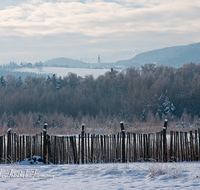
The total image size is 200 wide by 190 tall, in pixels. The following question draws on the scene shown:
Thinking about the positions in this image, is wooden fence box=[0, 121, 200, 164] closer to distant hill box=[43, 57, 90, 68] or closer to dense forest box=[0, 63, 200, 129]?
dense forest box=[0, 63, 200, 129]

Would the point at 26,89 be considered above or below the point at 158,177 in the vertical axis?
above

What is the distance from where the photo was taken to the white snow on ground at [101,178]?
4.68 m

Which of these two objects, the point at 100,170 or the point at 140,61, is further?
the point at 140,61

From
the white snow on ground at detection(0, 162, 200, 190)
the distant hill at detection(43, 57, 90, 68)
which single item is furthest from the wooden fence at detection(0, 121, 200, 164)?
the distant hill at detection(43, 57, 90, 68)

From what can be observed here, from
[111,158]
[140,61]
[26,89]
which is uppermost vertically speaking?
[140,61]

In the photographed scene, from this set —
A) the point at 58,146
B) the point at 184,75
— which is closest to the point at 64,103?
the point at 184,75

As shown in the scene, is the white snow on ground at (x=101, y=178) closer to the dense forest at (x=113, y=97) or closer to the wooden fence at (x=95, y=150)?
the wooden fence at (x=95, y=150)

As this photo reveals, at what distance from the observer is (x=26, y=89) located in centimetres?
4619

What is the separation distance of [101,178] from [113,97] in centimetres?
3767

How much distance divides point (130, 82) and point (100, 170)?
3958 cm

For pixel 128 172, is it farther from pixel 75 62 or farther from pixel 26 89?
pixel 75 62

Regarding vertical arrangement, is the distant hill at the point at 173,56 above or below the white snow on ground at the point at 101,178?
above

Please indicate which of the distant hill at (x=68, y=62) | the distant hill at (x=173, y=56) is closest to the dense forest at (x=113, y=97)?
the distant hill at (x=173, y=56)

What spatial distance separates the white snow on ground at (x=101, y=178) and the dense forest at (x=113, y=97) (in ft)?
98.7
